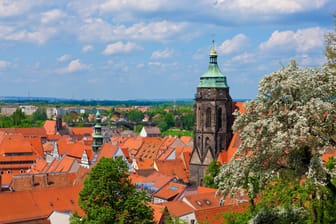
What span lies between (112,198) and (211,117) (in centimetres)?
3013

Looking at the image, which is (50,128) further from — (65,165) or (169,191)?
(169,191)

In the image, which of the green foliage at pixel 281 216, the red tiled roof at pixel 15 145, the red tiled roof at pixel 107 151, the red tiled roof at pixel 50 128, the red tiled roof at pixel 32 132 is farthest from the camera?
the red tiled roof at pixel 50 128

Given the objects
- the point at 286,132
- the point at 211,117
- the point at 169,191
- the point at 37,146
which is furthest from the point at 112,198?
the point at 37,146

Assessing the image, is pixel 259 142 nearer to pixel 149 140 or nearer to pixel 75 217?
pixel 75 217

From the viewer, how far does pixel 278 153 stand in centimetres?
1406

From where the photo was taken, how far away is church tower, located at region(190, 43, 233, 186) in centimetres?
5697

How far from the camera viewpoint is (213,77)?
57.4m

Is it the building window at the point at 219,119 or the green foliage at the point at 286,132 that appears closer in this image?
the green foliage at the point at 286,132

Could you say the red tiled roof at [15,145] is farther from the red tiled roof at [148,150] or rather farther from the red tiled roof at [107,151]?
the red tiled roof at [107,151]

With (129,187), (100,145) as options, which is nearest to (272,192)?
(129,187)

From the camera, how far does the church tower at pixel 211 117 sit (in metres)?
57.0

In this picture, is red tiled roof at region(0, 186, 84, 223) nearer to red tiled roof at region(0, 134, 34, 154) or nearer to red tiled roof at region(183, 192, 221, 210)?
red tiled roof at region(183, 192, 221, 210)

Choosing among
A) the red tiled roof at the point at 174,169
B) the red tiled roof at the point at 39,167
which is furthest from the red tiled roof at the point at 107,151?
the red tiled roof at the point at 39,167

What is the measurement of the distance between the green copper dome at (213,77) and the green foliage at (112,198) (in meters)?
29.5
